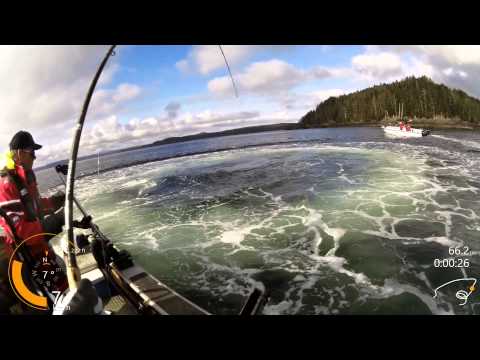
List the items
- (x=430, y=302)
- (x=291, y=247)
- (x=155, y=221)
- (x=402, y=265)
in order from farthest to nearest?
1. (x=155, y=221)
2. (x=291, y=247)
3. (x=402, y=265)
4. (x=430, y=302)

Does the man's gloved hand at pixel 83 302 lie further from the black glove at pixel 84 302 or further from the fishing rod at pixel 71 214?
the fishing rod at pixel 71 214

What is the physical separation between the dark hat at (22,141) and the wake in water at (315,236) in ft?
16.2

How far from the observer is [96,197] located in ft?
69.4

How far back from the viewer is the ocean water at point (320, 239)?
6.37m

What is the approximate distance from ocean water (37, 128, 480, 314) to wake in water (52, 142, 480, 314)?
0.11 feet

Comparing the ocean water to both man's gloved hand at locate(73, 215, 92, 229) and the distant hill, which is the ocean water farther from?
the distant hill

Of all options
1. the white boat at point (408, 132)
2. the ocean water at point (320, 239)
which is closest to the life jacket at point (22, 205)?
the ocean water at point (320, 239)

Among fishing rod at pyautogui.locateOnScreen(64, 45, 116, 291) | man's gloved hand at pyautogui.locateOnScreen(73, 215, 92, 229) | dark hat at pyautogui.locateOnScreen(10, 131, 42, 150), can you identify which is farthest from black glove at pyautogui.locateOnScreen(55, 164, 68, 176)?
fishing rod at pyautogui.locateOnScreen(64, 45, 116, 291)

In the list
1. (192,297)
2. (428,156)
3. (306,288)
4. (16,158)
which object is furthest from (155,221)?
(428,156)

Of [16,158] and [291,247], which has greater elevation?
[16,158]

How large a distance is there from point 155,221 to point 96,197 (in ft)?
34.1

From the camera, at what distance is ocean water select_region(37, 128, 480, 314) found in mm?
6367

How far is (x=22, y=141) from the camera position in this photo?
3379mm
